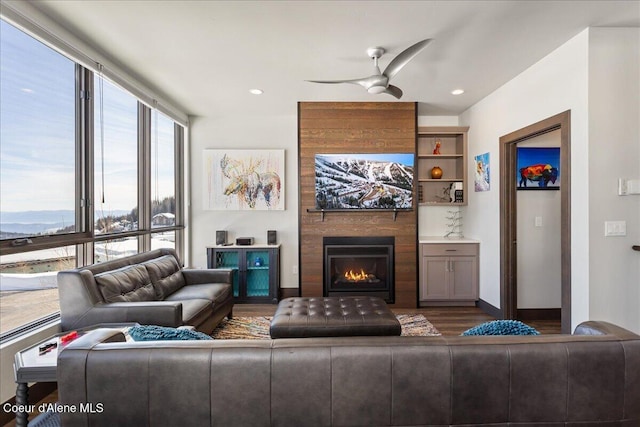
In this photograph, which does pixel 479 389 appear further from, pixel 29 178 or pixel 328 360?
pixel 29 178

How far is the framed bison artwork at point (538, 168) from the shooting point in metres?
3.71

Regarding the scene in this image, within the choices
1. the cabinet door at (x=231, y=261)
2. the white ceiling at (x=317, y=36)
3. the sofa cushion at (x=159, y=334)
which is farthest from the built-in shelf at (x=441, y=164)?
the sofa cushion at (x=159, y=334)

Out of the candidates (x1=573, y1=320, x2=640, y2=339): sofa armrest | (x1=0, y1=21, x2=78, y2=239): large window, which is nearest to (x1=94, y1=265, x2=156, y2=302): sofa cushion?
(x1=0, y1=21, x2=78, y2=239): large window

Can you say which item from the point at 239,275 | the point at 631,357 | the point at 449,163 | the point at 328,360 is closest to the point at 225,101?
the point at 239,275

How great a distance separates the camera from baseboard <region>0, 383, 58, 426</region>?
1.94 meters

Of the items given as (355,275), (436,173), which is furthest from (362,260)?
(436,173)

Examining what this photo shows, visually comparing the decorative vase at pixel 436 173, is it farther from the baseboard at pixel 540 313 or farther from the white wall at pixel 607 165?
the white wall at pixel 607 165

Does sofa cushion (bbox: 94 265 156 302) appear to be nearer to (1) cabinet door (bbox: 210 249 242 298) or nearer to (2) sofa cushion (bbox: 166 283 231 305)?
(2) sofa cushion (bbox: 166 283 231 305)

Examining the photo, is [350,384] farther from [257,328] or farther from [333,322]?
[257,328]

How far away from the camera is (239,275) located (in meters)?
4.44

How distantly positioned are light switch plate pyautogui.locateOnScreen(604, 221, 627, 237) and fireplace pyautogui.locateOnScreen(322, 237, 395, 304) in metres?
2.25

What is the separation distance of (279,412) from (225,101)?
12.9ft

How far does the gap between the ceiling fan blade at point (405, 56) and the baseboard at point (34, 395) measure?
3473mm

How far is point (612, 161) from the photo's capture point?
2469 millimetres
